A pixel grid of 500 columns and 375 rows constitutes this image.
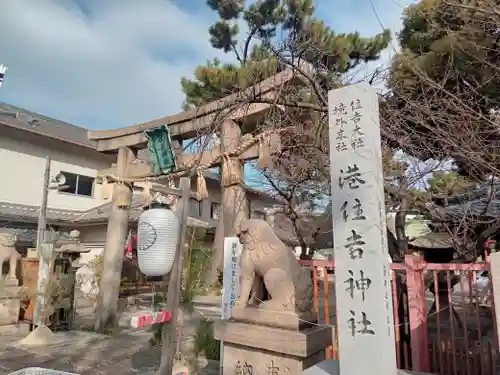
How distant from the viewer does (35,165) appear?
1555cm

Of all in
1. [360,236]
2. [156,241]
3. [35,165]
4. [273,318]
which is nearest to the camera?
[360,236]

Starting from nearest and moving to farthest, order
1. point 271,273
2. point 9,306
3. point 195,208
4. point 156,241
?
point 271,273
point 156,241
point 9,306
point 195,208

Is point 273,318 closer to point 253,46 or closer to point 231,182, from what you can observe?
point 231,182

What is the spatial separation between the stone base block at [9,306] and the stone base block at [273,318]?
741 cm

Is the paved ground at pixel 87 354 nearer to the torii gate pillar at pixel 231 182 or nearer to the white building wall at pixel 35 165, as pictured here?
the torii gate pillar at pixel 231 182

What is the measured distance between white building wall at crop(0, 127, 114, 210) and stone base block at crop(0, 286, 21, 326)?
277 inches

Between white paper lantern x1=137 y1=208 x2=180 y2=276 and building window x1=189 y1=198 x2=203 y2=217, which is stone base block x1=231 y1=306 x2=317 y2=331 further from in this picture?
building window x1=189 y1=198 x2=203 y2=217

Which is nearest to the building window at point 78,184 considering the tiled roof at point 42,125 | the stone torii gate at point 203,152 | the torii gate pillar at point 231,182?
the tiled roof at point 42,125

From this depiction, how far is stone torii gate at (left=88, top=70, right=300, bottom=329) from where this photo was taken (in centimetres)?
552

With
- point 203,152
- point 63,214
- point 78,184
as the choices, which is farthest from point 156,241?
point 78,184

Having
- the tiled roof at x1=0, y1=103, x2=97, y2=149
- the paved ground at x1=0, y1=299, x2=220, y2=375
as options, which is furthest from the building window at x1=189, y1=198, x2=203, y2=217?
the paved ground at x1=0, y1=299, x2=220, y2=375

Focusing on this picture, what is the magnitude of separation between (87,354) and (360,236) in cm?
588

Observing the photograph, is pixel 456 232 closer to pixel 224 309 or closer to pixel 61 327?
pixel 224 309

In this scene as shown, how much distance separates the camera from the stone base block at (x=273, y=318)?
12.5ft
